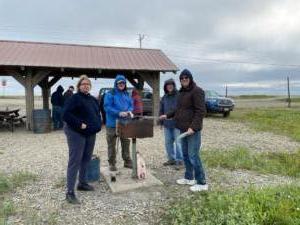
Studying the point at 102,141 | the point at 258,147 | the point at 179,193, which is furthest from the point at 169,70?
the point at 179,193

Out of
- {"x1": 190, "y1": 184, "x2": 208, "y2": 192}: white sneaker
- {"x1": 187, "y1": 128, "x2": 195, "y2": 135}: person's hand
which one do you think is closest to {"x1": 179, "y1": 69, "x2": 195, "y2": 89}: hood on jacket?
{"x1": 187, "y1": 128, "x2": 195, "y2": 135}: person's hand

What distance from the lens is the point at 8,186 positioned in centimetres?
636

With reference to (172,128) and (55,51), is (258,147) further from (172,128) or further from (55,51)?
(55,51)

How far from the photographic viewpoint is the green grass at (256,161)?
7.86 metres

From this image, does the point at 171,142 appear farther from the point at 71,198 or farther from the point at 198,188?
the point at 71,198

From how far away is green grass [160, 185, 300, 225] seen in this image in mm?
4656

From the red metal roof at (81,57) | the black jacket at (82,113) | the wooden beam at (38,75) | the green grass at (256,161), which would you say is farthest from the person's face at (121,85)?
the wooden beam at (38,75)

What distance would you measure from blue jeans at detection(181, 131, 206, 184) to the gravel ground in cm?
32

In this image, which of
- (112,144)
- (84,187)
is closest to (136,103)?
(112,144)

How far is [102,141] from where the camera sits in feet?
39.7

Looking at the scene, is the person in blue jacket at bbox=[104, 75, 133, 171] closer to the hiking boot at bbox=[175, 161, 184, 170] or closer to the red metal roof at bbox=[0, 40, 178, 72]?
the hiking boot at bbox=[175, 161, 184, 170]

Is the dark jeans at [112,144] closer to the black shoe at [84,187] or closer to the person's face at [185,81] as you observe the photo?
the black shoe at [84,187]

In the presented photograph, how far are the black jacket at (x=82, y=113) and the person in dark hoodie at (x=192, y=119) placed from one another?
1282mm

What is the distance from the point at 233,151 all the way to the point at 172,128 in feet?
8.49
